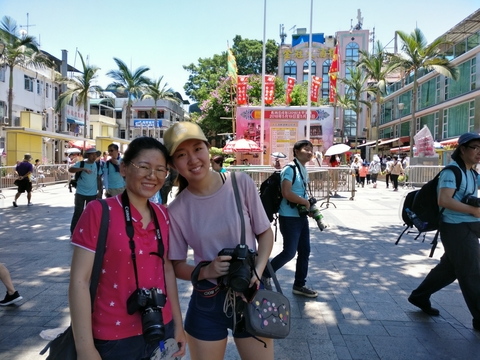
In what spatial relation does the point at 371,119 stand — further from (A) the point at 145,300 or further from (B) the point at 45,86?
(A) the point at 145,300

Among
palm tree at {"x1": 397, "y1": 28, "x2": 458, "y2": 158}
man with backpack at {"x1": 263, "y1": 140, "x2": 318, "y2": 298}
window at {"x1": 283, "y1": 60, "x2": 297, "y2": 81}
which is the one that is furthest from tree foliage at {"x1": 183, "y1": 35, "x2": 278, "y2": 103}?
man with backpack at {"x1": 263, "y1": 140, "x2": 318, "y2": 298}

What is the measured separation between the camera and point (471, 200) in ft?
11.4

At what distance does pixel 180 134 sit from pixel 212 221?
43 cm

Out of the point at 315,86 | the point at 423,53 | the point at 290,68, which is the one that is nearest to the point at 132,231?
the point at 315,86

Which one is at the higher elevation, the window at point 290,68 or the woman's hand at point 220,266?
the window at point 290,68

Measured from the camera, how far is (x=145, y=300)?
1652 millimetres

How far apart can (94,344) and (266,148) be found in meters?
22.3

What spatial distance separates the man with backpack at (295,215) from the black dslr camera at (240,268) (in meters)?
2.53

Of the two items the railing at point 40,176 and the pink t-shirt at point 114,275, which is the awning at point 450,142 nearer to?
the railing at point 40,176

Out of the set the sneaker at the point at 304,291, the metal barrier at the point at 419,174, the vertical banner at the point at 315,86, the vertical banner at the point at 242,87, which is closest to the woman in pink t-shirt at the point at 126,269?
the sneaker at the point at 304,291

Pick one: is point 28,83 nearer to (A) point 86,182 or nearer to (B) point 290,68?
(A) point 86,182

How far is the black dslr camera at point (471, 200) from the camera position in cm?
343

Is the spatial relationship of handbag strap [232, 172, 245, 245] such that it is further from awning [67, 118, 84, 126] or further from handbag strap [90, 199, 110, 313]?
awning [67, 118, 84, 126]

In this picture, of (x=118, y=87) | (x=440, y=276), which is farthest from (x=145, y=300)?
(x=118, y=87)
